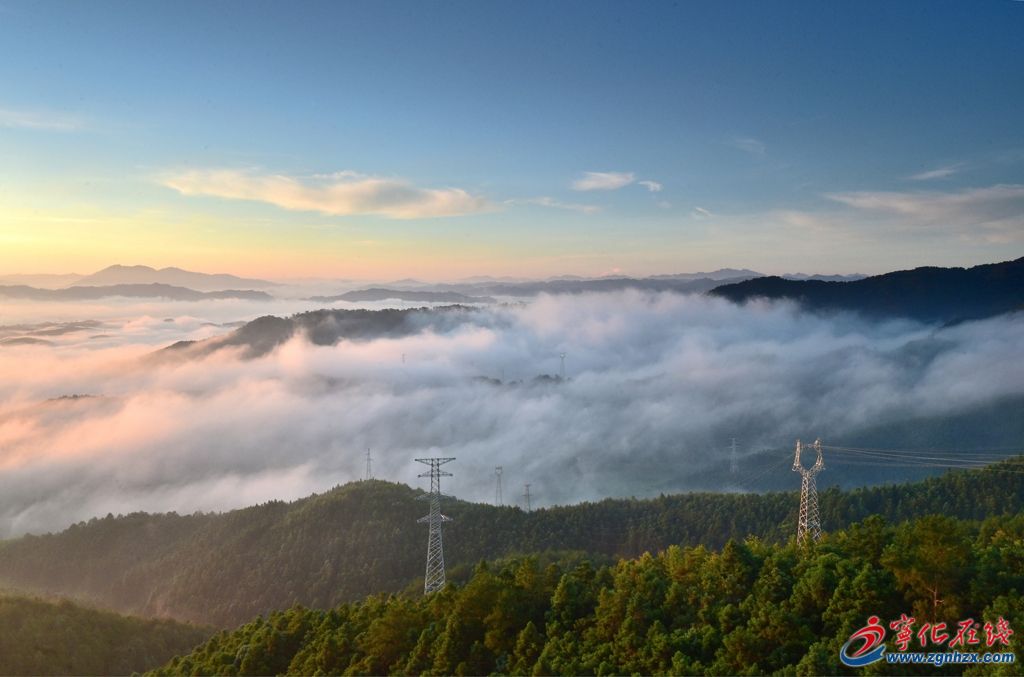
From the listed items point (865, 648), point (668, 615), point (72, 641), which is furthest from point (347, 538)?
point (865, 648)

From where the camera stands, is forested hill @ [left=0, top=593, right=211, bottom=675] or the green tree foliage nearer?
the green tree foliage

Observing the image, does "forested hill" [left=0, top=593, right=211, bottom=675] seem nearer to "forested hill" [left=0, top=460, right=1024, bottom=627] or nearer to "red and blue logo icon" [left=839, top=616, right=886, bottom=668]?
"forested hill" [left=0, top=460, right=1024, bottom=627]

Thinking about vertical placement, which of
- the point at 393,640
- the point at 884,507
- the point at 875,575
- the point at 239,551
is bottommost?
the point at 239,551

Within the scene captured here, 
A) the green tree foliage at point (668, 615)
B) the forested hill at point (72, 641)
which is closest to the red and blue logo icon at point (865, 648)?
the green tree foliage at point (668, 615)

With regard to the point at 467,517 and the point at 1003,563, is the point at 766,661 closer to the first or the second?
the point at 1003,563

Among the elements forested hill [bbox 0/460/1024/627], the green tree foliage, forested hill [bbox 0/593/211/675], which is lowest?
forested hill [bbox 0/460/1024/627]

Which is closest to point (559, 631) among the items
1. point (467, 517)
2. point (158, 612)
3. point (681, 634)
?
point (681, 634)

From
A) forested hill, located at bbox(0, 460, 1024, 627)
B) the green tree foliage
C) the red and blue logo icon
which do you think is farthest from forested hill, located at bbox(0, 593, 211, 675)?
the red and blue logo icon
